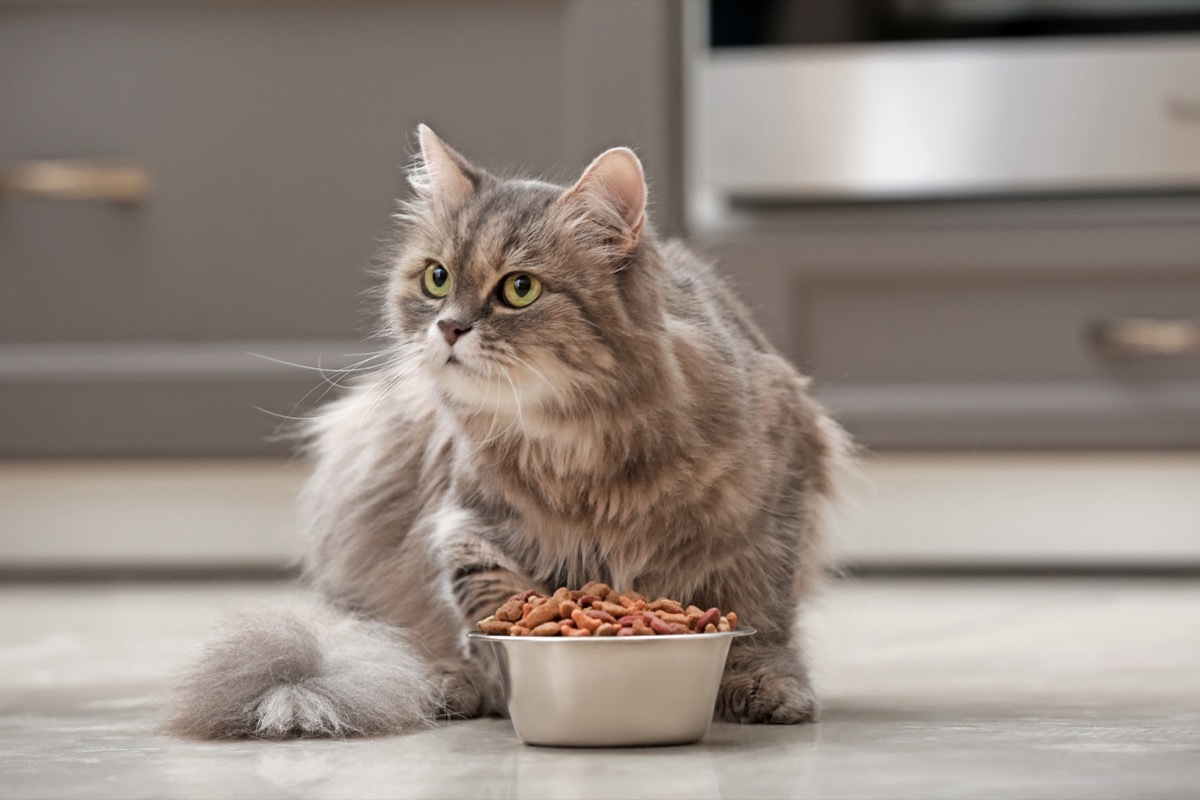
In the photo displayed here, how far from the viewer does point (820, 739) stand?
4.39 ft

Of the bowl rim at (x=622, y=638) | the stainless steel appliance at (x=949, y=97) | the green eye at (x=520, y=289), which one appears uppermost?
the stainless steel appliance at (x=949, y=97)

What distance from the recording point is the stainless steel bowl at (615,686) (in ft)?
4.17

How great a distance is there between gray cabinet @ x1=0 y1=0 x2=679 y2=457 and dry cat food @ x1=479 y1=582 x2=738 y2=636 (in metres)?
1.41

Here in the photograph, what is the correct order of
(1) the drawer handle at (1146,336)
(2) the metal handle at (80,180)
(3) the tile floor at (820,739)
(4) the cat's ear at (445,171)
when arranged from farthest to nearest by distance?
1. (2) the metal handle at (80,180)
2. (1) the drawer handle at (1146,336)
3. (4) the cat's ear at (445,171)
4. (3) the tile floor at (820,739)

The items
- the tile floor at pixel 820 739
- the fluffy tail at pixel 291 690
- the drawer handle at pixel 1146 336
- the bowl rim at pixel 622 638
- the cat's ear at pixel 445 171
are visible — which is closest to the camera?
the tile floor at pixel 820 739

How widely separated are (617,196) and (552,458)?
0.82ft

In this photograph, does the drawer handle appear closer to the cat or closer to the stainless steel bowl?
the cat

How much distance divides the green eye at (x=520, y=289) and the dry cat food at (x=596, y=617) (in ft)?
0.87

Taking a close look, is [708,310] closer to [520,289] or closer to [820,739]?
[520,289]

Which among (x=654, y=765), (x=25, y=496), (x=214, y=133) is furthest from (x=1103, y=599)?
(x=25, y=496)

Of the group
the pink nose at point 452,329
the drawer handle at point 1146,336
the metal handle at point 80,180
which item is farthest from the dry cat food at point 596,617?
the metal handle at point 80,180

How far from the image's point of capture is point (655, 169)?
2678 mm

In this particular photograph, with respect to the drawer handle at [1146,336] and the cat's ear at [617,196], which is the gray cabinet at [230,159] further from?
the cat's ear at [617,196]

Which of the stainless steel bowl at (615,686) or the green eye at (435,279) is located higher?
the green eye at (435,279)
